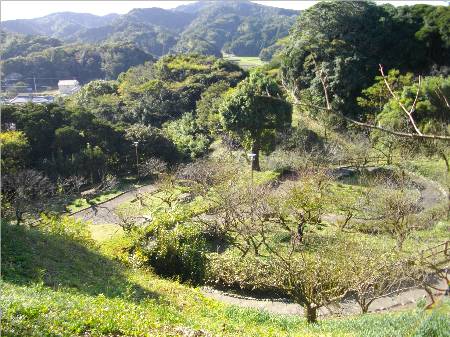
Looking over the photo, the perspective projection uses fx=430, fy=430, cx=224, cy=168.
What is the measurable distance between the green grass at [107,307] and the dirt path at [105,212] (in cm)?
798

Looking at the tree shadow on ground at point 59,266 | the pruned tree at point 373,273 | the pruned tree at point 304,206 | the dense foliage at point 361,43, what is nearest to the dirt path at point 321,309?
the pruned tree at point 373,273

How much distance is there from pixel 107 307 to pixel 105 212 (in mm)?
14498

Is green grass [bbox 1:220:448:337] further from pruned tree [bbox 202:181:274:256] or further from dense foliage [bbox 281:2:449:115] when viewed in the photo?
dense foliage [bbox 281:2:449:115]

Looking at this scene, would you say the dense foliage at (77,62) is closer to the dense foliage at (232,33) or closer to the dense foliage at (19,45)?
the dense foliage at (19,45)

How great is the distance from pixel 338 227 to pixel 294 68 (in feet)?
62.3

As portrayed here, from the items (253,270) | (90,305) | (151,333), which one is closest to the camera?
(151,333)

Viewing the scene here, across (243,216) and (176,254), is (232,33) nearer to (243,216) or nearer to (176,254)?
(243,216)

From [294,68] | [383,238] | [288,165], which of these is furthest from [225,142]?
[383,238]

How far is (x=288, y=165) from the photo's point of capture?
22219 millimetres

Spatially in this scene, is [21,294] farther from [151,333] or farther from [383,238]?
[383,238]

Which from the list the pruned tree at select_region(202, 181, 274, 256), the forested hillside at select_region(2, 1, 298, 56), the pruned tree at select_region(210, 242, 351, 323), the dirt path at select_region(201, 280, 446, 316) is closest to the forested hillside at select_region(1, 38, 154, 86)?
the forested hillside at select_region(2, 1, 298, 56)

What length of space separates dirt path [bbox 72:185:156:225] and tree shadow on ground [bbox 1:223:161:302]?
8235 millimetres

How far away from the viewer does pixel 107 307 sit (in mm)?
6258

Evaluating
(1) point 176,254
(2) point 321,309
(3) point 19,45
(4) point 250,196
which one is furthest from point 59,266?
(3) point 19,45
